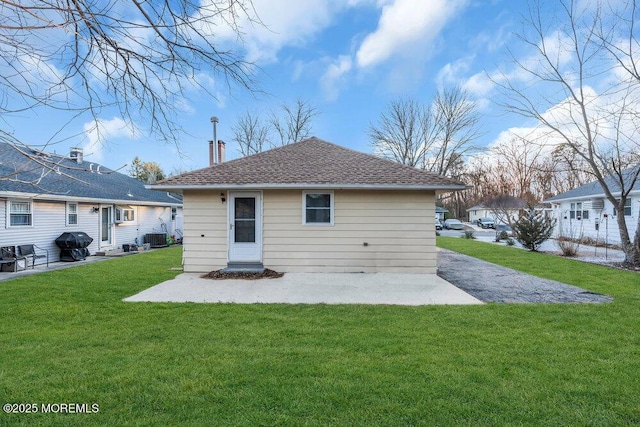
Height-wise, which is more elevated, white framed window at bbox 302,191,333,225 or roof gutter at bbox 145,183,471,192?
roof gutter at bbox 145,183,471,192

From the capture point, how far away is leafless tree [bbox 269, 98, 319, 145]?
3003 centimetres

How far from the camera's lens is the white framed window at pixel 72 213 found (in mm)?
13062

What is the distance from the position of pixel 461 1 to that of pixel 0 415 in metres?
11.6

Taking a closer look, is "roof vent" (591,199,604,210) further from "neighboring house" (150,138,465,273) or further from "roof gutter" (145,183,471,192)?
"neighboring house" (150,138,465,273)

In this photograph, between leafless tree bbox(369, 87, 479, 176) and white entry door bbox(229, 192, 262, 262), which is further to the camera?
leafless tree bbox(369, 87, 479, 176)

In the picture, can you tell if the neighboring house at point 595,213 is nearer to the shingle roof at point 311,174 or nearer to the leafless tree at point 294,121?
the shingle roof at point 311,174

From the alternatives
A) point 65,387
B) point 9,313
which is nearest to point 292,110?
point 9,313

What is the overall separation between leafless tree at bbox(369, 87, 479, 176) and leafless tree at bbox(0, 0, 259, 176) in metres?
29.3

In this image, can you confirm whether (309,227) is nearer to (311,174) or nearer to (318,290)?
(311,174)

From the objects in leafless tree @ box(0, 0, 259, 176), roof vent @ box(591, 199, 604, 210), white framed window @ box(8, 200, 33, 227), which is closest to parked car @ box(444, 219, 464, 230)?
roof vent @ box(591, 199, 604, 210)

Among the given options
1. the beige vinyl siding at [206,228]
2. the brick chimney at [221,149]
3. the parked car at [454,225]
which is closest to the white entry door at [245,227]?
the beige vinyl siding at [206,228]

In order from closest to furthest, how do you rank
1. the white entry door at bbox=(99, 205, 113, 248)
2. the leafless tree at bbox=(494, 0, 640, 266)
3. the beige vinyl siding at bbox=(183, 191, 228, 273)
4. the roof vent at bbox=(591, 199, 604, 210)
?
the beige vinyl siding at bbox=(183, 191, 228, 273) → the leafless tree at bbox=(494, 0, 640, 266) → the white entry door at bbox=(99, 205, 113, 248) → the roof vent at bbox=(591, 199, 604, 210)

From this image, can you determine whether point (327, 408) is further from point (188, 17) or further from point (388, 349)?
point (188, 17)

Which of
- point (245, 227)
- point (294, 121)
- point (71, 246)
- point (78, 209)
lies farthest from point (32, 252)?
point (294, 121)
